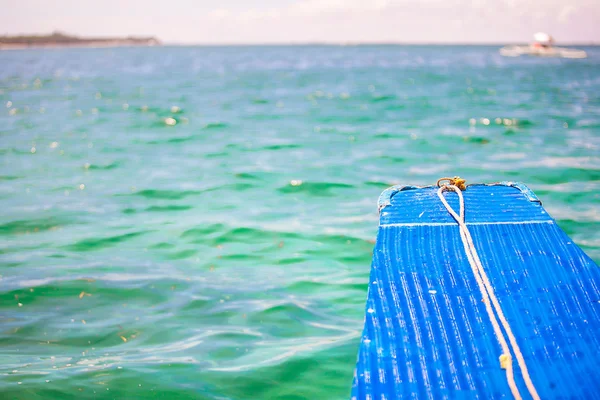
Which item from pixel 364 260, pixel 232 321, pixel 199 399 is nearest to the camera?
pixel 199 399

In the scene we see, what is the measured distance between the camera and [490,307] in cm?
316

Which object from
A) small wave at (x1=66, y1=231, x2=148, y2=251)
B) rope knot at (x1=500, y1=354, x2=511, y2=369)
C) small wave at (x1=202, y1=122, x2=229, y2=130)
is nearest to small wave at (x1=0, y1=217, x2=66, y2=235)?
small wave at (x1=66, y1=231, x2=148, y2=251)

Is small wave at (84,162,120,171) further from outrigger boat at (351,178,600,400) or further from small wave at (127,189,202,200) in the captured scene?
outrigger boat at (351,178,600,400)

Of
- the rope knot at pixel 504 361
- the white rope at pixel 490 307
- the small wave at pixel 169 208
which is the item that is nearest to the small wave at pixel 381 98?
the small wave at pixel 169 208

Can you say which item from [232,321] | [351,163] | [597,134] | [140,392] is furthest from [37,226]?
[597,134]

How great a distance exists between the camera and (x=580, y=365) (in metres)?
2.83

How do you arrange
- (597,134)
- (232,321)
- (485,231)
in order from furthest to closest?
(597,134) → (232,321) → (485,231)

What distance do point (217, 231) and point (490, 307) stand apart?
5.29 metres

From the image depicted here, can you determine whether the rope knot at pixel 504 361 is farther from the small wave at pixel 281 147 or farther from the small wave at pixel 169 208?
the small wave at pixel 281 147

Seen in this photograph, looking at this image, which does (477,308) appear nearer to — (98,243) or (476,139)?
(98,243)

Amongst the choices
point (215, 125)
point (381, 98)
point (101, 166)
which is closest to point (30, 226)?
point (101, 166)

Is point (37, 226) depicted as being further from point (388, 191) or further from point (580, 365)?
point (580, 365)

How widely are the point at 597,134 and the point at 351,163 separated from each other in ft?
23.0

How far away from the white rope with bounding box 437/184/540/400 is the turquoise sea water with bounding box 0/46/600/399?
1.58 meters
